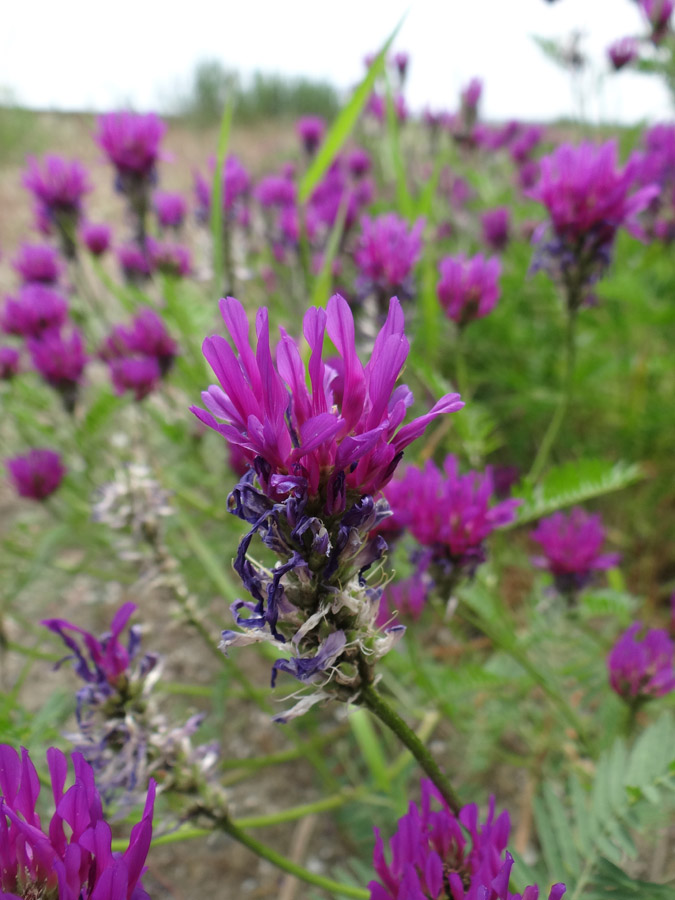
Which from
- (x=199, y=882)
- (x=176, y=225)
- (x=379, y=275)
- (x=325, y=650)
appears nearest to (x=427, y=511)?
(x=325, y=650)

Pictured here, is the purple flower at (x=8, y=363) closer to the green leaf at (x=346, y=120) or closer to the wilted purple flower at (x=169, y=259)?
the wilted purple flower at (x=169, y=259)

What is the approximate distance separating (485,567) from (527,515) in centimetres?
22

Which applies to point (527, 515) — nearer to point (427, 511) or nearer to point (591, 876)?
point (427, 511)

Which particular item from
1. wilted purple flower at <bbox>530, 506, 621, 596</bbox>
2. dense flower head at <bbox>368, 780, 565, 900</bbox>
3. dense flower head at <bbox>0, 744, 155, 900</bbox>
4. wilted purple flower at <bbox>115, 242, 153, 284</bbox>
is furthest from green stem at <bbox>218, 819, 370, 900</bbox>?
wilted purple flower at <bbox>115, 242, 153, 284</bbox>

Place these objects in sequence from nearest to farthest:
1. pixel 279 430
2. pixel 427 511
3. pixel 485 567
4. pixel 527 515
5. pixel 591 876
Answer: pixel 279 430, pixel 591 876, pixel 427 511, pixel 527 515, pixel 485 567

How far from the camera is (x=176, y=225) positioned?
316 centimetres

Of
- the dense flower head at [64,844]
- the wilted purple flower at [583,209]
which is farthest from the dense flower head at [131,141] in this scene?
the dense flower head at [64,844]

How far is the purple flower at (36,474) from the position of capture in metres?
1.80

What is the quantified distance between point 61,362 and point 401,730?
5.57ft

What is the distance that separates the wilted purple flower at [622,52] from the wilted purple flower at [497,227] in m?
0.69

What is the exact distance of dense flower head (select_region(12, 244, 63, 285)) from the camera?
2.63 metres

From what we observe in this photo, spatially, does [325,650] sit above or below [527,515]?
above

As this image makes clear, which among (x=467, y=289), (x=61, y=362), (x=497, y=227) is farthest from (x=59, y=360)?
(x=497, y=227)

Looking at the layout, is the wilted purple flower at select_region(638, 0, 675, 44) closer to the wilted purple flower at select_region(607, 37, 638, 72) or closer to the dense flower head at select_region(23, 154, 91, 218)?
the wilted purple flower at select_region(607, 37, 638, 72)
